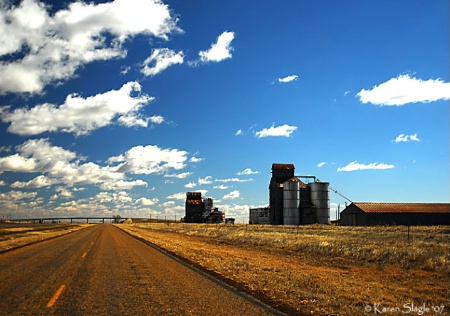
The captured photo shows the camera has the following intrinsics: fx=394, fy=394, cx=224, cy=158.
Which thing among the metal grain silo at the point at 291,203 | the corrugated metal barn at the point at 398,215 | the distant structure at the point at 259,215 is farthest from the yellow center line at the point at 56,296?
the distant structure at the point at 259,215

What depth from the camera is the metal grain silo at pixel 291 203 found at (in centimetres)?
7812

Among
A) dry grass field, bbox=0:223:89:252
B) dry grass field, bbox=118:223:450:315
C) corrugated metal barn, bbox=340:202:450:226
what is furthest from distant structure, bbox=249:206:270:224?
→ dry grass field, bbox=118:223:450:315

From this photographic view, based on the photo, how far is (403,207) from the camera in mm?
76688

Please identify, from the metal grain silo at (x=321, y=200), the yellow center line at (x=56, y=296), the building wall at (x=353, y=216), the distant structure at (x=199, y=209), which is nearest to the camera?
the yellow center line at (x=56, y=296)

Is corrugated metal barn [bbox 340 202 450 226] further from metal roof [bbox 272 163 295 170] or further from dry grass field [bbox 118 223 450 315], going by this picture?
dry grass field [bbox 118 223 450 315]

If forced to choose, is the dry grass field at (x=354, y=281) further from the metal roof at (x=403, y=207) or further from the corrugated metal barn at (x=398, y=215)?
the metal roof at (x=403, y=207)

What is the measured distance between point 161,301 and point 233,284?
3.32 meters

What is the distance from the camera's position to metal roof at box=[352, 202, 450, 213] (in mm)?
74500

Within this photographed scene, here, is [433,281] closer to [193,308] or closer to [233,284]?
[233,284]

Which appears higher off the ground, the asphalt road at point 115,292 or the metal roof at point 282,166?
the metal roof at point 282,166

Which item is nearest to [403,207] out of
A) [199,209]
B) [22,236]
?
[22,236]

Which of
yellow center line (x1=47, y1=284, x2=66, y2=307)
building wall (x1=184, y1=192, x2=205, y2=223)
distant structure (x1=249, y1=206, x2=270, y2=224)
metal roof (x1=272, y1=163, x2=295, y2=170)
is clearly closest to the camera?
yellow center line (x1=47, y1=284, x2=66, y2=307)

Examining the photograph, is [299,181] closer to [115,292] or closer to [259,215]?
[259,215]

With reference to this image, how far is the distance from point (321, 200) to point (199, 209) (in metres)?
61.1
